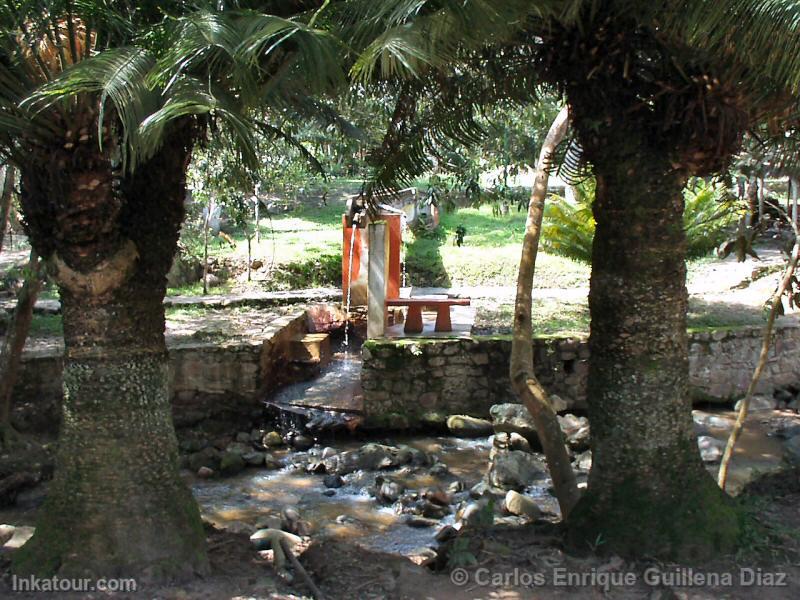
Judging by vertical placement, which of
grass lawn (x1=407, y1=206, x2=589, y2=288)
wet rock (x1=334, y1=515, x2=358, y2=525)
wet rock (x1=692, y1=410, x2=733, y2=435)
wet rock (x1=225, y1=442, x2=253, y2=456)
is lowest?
wet rock (x1=334, y1=515, x2=358, y2=525)

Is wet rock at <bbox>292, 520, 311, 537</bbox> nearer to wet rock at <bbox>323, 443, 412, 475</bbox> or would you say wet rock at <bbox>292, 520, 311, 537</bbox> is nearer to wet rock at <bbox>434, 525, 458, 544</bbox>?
wet rock at <bbox>434, 525, 458, 544</bbox>

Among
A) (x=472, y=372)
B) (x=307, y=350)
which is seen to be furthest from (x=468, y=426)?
(x=307, y=350)

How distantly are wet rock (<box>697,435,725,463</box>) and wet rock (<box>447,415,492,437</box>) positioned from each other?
2483 millimetres

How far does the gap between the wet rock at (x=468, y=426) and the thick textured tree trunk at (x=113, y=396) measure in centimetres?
542

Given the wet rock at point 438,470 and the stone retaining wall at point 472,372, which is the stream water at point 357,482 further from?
the stone retaining wall at point 472,372

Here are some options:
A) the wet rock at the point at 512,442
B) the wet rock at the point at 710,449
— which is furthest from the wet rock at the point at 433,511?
the wet rock at the point at 710,449

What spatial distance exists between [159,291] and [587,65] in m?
2.78

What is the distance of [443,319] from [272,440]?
2.79 meters

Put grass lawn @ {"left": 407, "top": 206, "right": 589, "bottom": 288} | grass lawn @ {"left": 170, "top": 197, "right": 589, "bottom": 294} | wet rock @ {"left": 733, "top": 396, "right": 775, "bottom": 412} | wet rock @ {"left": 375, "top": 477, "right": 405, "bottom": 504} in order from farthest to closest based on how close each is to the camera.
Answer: grass lawn @ {"left": 407, "top": 206, "right": 589, "bottom": 288} < grass lawn @ {"left": 170, "top": 197, "right": 589, "bottom": 294} < wet rock @ {"left": 733, "top": 396, "right": 775, "bottom": 412} < wet rock @ {"left": 375, "top": 477, "right": 405, "bottom": 504}

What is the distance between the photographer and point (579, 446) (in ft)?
29.2

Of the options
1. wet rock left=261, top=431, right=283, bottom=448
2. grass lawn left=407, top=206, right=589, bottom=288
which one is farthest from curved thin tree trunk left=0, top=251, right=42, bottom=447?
grass lawn left=407, top=206, right=589, bottom=288

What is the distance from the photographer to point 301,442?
30.6 ft

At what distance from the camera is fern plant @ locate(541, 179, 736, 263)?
1152cm

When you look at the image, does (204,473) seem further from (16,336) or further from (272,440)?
(16,336)
